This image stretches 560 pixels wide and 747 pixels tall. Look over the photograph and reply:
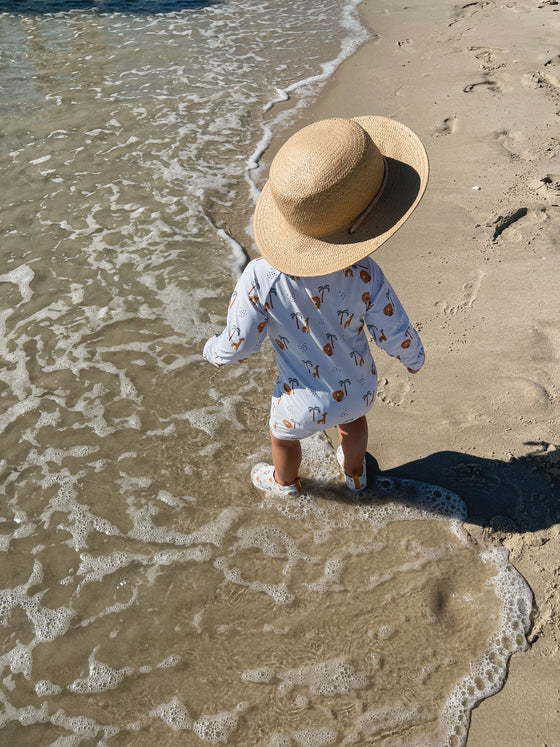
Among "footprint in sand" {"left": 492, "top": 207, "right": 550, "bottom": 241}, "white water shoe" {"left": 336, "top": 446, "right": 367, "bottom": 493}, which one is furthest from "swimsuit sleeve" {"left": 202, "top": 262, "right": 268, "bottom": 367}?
"footprint in sand" {"left": 492, "top": 207, "right": 550, "bottom": 241}

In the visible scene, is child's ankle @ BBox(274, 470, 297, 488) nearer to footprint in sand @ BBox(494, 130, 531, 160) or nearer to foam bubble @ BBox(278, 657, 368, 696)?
foam bubble @ BBox(278, 657, 368, 696)

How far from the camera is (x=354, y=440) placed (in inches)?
99.3

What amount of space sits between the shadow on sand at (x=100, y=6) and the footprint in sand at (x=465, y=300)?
343 inches

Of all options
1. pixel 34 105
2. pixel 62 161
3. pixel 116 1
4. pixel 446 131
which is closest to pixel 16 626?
pixel 62 161

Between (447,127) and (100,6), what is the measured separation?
7.70 m

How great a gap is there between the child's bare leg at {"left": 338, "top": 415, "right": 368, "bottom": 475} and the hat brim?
0.89 meters

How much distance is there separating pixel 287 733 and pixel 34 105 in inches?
280

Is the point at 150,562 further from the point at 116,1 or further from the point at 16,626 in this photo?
the point at 116,1

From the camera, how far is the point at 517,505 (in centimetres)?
264

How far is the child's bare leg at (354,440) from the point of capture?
2494 mm

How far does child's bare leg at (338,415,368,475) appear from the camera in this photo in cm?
249

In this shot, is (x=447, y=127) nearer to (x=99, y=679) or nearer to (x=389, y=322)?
(x=389, y=322)

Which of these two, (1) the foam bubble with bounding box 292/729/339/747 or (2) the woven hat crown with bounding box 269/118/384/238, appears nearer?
(2) the woven hat crown with bounding box 269/118/384/238

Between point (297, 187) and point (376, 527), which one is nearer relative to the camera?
point (297, 187)
